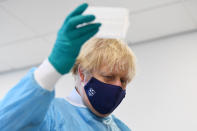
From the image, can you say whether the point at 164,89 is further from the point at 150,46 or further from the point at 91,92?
the point at 91,92

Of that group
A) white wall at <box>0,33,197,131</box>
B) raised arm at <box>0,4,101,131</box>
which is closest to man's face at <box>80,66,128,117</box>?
raised arm at <box>0,4,101,131</box>

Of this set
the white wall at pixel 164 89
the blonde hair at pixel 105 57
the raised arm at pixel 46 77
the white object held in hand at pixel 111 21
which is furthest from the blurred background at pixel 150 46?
the raised arm at pixel 46 77

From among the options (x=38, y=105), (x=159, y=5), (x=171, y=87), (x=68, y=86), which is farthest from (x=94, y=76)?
(x=68, y=86)

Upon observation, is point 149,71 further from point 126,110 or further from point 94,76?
point 94,76

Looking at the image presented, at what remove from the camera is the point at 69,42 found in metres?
0.93

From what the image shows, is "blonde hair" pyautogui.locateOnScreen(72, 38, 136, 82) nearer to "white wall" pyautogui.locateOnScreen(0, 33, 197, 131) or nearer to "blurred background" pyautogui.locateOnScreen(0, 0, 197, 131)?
"blurred background" pyautogui.locateOnScreen(0, 0, 197, 131)

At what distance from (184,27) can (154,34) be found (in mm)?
294

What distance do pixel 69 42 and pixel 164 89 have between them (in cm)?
250

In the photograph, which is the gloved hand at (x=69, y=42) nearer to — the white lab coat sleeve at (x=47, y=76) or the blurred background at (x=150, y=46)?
the white lab coat sleeve at (x=47, y=76)

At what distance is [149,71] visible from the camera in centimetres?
346

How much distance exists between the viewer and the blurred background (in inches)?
114

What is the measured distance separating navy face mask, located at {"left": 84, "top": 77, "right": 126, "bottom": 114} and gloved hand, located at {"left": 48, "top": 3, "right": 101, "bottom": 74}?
56cm

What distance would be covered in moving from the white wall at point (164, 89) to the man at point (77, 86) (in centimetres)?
160

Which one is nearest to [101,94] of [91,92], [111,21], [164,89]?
[91,92]
